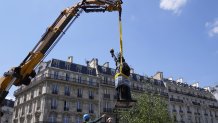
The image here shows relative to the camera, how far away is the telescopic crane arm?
14.7 metres

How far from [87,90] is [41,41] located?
4439 cm

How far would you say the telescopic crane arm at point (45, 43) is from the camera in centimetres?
1472

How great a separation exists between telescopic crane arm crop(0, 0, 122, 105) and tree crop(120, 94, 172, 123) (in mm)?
21547

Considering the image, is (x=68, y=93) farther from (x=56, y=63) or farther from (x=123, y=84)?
(x=123, y=84)

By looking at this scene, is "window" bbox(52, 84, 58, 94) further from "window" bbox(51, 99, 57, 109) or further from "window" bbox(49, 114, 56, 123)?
"window" bbox(49, 114, 56, 123)

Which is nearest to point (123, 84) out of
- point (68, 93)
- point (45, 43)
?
point (45, 43)

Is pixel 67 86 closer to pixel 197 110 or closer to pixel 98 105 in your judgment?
pixel 98 105

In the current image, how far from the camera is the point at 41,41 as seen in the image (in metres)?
16.6

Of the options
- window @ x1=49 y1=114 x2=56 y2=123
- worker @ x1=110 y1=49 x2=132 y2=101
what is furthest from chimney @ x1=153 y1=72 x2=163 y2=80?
worker @ x1=110 y1=49 x2=132 y2=101

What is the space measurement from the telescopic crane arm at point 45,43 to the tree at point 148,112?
2155cm

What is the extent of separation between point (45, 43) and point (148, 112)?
953 inches

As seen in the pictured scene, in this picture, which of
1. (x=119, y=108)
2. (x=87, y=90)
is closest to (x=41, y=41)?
(x=119, y=108)

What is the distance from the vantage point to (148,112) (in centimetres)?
3794

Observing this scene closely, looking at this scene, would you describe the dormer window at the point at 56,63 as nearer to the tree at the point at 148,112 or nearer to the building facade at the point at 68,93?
the building facade at the point at 68,93
